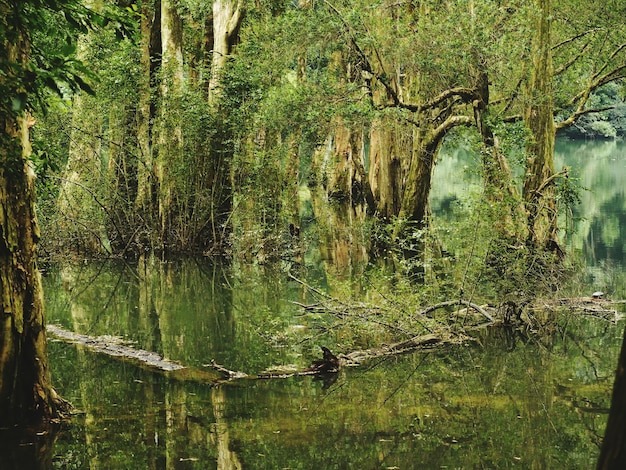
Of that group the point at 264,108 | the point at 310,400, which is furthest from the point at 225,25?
the point at 310,400

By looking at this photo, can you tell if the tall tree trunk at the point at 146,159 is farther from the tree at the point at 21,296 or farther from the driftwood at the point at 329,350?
the tree at the point at 21,296

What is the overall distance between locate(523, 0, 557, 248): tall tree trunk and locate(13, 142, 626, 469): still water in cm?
421

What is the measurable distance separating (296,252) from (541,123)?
6.61 meters

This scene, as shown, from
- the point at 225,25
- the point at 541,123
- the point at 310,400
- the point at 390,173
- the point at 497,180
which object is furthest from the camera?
the point at 390,173

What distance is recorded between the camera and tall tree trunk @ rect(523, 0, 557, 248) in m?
15.8

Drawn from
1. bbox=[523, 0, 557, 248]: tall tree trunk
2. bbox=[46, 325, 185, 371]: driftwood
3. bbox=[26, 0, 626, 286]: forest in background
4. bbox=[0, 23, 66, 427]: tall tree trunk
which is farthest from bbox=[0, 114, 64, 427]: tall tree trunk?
bbox=[26, 0, 626, 286]: forest in background

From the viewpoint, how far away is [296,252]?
68.8ft

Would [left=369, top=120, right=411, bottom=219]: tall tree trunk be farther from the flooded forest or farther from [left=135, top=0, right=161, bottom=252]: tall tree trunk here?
[left=135, top=0, right=161, bottom=252]: tall tree trunk

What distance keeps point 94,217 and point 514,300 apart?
10.7 meters

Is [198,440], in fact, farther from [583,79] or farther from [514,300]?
[583,79]

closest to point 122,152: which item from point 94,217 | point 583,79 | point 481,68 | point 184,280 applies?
point 94,217

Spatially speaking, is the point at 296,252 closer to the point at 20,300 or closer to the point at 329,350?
the point at 329,350

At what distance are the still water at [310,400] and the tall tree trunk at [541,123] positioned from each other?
166 inches

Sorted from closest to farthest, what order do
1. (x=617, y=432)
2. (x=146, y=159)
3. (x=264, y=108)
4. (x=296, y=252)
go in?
(x=617, y=432)
(x=264, y=108)
(x=146, y=159)
(x=296, y=252)
